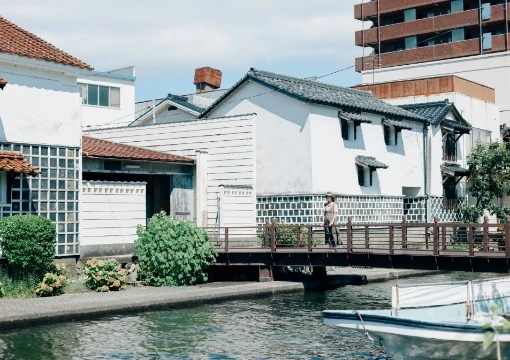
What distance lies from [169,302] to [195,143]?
1289 centimetres

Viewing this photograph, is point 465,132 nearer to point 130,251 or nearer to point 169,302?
point 130,251

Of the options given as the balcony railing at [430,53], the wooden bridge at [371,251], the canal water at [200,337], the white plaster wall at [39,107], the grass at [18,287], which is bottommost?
the canal water at [200,337]

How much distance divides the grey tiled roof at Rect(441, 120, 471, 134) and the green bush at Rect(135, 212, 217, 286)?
1980cm

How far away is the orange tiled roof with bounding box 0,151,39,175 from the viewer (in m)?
23.1

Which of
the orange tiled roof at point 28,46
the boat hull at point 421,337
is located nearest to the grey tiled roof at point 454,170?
the orange tiled roof at point 28,46

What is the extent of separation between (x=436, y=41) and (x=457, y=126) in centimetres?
2389

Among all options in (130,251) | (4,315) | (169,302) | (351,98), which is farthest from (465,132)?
(4,315)

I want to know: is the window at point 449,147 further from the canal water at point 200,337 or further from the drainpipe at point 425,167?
the canal water at point 200,337

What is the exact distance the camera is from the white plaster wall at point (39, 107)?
24547mm

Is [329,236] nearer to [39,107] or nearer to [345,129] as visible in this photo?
[345,129]

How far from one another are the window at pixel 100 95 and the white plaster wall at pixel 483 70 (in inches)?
831

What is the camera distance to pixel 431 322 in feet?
47.3

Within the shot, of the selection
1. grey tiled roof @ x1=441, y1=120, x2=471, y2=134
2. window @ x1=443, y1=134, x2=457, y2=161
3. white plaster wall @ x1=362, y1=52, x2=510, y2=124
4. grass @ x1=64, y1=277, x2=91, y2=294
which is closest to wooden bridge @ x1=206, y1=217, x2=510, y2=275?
grass @ x1=64, y1=277, x2=91, y2=294

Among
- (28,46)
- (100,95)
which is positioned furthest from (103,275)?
(100,95)
